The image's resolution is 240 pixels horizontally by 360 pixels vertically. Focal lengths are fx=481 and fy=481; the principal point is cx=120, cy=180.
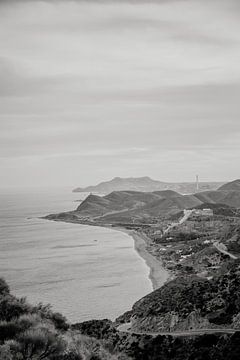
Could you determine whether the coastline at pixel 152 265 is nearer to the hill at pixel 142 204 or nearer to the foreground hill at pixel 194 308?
the foreground hill at pixel 194 308

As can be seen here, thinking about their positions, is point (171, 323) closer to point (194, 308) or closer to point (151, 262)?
point (194, 308)

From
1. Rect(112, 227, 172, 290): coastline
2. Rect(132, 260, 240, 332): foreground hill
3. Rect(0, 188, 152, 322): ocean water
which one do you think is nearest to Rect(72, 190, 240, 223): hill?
Rect(112, 227, 172, 290): coastline

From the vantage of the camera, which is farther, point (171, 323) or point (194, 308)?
point (194, 308)

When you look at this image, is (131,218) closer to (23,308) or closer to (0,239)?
(0,239)

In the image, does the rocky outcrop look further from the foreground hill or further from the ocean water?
the ocean water

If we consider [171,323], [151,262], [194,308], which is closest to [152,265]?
[151,262]

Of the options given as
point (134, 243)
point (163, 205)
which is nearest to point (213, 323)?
point (134, 243)

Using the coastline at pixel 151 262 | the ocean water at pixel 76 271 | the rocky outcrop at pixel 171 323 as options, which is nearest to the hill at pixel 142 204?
the coastline at pixel 151 262
